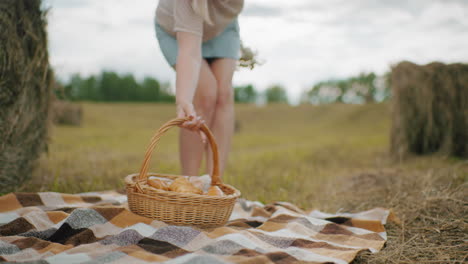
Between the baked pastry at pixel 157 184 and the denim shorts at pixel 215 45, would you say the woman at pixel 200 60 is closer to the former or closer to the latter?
the denim shorts at pixel 215 45

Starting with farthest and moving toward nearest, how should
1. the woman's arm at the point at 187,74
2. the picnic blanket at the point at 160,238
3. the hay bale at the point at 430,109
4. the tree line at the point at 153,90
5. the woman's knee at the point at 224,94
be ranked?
1. the tree line at the point at 153,90
2. the hay bale at the point at 430,109
3. the woman's knee at the point at 224,94
4. the woman's arm at the point at 187,74
5. the picnic blanket at the point at 160,238

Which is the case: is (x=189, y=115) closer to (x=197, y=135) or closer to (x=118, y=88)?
(x=197, y=135)

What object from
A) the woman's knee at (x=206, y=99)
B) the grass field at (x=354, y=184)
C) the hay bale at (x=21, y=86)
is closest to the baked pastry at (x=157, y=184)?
the woman's knee at (x=206, y=99)

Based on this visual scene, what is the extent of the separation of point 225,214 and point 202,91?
0.79m

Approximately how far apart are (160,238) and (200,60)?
2.96 feet

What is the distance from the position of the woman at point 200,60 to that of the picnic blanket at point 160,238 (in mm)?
511

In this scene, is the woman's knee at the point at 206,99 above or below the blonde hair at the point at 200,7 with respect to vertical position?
below

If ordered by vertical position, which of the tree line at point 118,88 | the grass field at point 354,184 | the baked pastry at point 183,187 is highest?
the tree line at point 118,88

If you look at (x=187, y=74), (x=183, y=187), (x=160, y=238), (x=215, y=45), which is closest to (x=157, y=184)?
(x=183, y=187)

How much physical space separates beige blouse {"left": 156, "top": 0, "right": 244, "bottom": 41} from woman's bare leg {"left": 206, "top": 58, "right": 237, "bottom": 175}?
199 millimetres

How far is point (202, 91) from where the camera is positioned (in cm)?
207

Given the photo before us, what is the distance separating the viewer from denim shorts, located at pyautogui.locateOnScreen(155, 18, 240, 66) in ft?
6.75

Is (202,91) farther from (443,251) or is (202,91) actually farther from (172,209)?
(443,251)

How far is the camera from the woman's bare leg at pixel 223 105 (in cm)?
218
